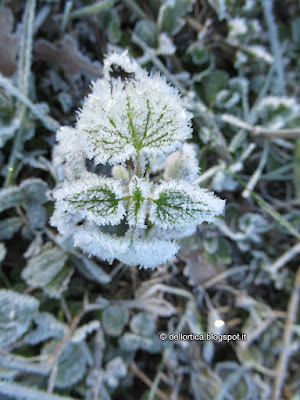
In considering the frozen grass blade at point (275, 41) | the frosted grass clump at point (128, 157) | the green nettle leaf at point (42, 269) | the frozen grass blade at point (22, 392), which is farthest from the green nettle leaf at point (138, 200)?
the frozen grass blade at point (275, 41)

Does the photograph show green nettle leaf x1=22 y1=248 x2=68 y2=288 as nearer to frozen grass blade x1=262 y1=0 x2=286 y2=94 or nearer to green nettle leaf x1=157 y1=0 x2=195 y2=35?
green nettle leaf x1=157 y1=0 x2=195 y2=35

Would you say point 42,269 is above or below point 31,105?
below

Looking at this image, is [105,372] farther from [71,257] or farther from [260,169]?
[260,169]

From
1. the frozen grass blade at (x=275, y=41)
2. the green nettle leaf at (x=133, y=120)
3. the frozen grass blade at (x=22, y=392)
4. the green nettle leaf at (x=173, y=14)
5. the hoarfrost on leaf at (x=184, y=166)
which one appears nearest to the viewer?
the green nettle leaf at (x=133, y=120)

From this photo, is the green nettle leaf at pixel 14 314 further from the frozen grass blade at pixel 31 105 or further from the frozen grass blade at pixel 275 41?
the frozen grass blade at pixel 275 41

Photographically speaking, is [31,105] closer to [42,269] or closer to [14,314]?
[42,269]

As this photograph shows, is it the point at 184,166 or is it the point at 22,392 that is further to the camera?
the point at 22,392

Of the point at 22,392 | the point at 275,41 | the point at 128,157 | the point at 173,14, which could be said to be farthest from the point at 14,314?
the point at 275,41

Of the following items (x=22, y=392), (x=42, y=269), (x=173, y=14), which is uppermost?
(x=173, y=14)

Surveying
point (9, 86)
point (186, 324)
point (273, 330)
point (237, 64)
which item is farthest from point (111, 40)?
point (273, 330)
